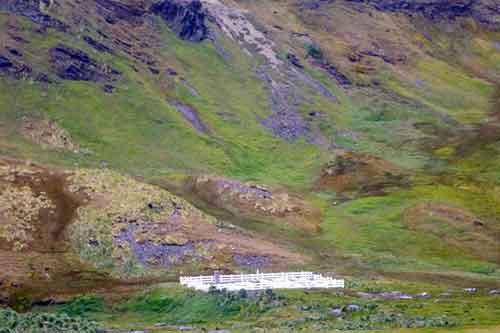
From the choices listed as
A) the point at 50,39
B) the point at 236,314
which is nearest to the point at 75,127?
the point at 50,39

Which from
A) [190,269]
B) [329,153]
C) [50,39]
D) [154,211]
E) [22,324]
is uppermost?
[50,39]

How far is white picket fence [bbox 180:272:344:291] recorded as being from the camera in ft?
270

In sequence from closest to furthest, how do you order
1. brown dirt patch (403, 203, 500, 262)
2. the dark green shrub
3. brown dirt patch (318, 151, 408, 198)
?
the dark green shrub → brown dirt patch (403, 203, 500, 262) → brown dirt patch (318, 151, 408, 198)

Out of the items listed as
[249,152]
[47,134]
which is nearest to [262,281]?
[47,134]

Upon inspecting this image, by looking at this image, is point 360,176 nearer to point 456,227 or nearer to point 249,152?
point 249,152

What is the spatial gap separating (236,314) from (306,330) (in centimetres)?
1024

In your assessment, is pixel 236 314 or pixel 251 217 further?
pixel 251 217

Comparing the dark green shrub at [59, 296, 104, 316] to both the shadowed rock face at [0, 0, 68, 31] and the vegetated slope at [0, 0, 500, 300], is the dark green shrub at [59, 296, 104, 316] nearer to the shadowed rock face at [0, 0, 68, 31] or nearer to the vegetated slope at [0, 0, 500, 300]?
the vegetated slope at [0, 0, 500, 300]

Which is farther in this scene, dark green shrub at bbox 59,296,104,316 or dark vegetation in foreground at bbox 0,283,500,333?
dark green shrub at bbox 59,296,104,316

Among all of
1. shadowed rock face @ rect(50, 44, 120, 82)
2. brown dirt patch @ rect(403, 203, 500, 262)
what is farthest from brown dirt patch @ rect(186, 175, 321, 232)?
shadowed rock face @ rect(50, 44, 120, 82)

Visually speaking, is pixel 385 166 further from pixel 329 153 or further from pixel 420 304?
pixel 420 304

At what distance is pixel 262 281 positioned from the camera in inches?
3324

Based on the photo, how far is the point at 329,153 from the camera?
17575cm

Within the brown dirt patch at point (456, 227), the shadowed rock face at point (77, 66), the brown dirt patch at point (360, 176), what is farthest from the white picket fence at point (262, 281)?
the shadowed rock face at point (77, 66)
